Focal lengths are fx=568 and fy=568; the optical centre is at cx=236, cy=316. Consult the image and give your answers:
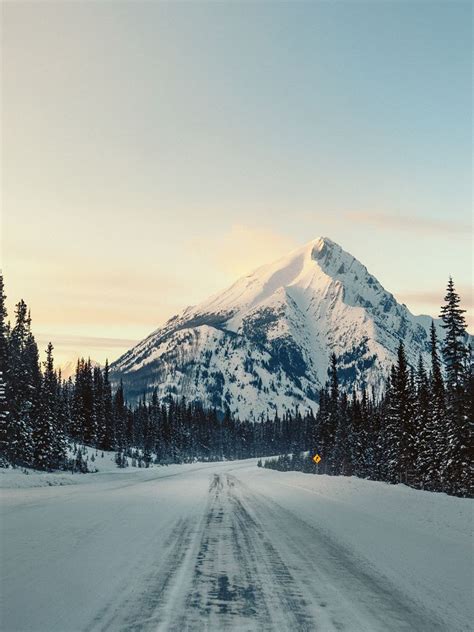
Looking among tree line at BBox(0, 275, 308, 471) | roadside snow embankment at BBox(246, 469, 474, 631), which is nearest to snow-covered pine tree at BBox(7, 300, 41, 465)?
tree line at BBox(0, 275, 308, 471)

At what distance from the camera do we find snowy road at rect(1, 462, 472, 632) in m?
5.82

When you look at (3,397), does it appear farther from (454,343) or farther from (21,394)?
(454,343)

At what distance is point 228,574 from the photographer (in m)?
7.85

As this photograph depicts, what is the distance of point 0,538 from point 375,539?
7.40 m

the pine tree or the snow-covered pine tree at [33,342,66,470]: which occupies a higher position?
the pine tree

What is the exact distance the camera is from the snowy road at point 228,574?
582 centimetres

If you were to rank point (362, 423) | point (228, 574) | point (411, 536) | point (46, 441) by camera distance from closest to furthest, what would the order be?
point (228, 574), point (411, 536), point (46, 441), point (362, 423)

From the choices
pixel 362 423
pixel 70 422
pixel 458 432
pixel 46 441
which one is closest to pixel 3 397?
pixel 46 441

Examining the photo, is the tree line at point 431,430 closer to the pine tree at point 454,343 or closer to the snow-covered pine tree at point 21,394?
the pine tree at point 454,343

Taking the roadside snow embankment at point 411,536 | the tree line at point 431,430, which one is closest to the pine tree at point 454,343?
the tree line at point 431,430

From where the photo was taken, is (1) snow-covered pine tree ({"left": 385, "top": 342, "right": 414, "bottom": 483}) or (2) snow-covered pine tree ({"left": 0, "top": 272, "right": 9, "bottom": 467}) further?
(1) snow-covered pine tree ({"left": 385, "top": 342, "right": 414, "bottom": 483})

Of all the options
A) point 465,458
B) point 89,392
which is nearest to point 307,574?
point 465,458

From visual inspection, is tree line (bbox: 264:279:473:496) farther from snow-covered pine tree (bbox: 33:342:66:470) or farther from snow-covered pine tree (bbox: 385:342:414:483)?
snow-covered pine tree (bbox: 33:342:66:470)

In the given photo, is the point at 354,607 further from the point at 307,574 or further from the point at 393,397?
the point at 393,397
